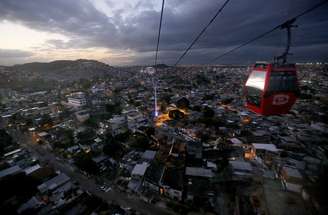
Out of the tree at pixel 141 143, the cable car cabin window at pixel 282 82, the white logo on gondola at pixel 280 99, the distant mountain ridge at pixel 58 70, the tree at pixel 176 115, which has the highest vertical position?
the distant mountain ridge at pixel 58 70

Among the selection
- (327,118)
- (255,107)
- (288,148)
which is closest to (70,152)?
(255,107)

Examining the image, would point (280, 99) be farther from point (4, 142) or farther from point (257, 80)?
point (4, 142)

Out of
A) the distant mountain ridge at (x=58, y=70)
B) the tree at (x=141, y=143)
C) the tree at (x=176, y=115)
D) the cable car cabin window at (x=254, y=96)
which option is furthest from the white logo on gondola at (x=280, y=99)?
the distant mountain ridge at (x=58, y=70)

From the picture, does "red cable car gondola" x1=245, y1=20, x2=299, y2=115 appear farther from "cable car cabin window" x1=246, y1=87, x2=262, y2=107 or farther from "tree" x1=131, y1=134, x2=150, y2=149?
"tree" x1=131, y1=134, x2=150, y2=149

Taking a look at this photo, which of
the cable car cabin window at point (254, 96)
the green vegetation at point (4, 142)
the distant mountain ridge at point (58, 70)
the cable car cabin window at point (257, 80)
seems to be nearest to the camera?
the cable car cabin window at point (257, 80)

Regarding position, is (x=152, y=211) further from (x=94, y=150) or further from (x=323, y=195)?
(x=323, y=195)

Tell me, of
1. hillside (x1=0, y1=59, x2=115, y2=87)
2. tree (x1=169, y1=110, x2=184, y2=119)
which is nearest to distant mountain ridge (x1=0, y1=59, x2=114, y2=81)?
hillside (x1=0, y1=59, x2=115, y2=87)

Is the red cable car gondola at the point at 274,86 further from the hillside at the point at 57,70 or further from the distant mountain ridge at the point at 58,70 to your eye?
the distant mountain ridge at the point at 58,70
